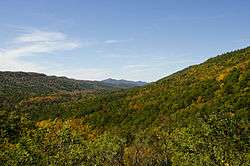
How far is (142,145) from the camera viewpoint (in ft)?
354

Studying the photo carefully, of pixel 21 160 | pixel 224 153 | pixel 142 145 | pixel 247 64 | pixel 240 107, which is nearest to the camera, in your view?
pixel 21 160

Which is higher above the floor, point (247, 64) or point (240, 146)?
point (247, 64)

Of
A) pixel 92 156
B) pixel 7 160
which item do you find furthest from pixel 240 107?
pixel 7 160

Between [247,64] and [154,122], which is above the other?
[247,64]

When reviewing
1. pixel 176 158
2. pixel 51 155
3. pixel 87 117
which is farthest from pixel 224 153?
pixel 87 117

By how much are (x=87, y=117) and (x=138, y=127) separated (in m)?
45.9

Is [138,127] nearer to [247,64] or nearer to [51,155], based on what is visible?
[247,64]

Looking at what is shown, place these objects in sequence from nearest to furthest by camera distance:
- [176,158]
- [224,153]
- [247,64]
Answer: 1. [224,153]
2. [176,158]
3. [247,64]

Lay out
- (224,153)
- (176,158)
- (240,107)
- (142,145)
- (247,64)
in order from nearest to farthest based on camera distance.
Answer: (224,153)
(176,158)
(142,145)
(240,107)
(247,64)

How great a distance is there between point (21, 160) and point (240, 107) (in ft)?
262

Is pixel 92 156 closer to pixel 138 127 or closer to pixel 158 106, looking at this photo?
pixel 138 127

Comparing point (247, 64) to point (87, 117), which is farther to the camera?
point (87, 117)

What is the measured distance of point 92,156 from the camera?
78625mm

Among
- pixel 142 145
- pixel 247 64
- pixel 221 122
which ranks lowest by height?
pixel 142 145
